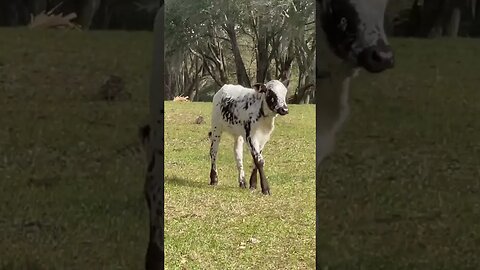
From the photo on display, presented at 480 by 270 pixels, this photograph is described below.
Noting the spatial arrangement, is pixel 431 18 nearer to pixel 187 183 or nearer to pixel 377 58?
pixel 377 58

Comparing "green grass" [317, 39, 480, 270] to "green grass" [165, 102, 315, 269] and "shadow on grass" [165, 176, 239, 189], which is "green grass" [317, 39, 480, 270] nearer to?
"green grass" [165, 102, 315, 269]

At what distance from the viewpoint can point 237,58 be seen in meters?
5.21

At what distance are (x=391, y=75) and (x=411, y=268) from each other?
2.65 ft

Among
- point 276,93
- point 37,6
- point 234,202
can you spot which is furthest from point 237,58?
point 37,6

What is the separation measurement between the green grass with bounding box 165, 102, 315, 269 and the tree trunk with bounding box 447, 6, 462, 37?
1484 millimetres

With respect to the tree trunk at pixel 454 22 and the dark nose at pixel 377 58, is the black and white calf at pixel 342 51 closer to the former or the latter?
the dark nose at pixel 377 58

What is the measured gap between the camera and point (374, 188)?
2.53m

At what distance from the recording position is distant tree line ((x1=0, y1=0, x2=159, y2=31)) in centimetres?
244

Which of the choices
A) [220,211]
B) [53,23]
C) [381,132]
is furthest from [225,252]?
[53,23]

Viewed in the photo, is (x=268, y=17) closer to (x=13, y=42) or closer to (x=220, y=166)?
(x=220, y=166)

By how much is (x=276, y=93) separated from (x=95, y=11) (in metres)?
2.37

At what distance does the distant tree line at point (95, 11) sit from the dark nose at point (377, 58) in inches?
34.4

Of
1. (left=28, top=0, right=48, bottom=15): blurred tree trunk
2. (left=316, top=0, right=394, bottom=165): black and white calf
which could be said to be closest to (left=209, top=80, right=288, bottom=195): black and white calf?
(left=316, top=0, right=394, bottom=165): black and white calf

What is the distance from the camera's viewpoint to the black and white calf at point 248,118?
4.71 m
